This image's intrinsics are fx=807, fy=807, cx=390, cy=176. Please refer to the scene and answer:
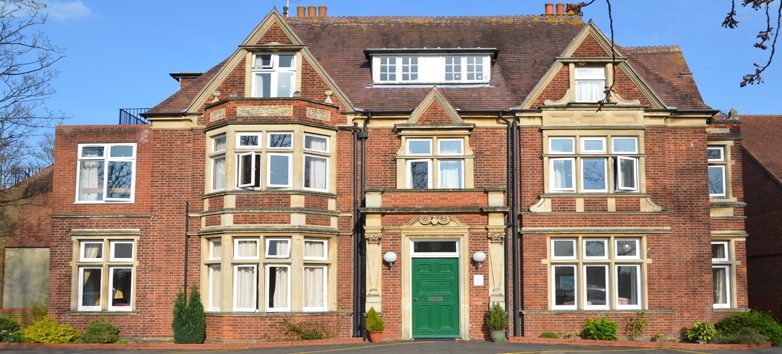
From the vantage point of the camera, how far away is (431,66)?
22969 millimetres

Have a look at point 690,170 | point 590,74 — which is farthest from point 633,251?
point 590,74

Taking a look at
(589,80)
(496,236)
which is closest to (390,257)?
(496,236)

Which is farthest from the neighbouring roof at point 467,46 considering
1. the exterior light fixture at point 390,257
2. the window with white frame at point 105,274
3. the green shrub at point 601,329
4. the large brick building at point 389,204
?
the green shrub at point 601,329

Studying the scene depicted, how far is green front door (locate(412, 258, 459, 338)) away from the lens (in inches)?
787

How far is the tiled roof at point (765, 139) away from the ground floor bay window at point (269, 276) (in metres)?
16.2

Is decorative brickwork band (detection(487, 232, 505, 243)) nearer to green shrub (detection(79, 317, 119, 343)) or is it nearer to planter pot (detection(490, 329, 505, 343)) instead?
planter pot (detection(490, 329, 505, 343))

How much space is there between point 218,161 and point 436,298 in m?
6.67

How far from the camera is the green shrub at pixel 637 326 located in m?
20.1

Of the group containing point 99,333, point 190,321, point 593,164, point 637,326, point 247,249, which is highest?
point 593,164

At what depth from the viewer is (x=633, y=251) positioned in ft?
68.2

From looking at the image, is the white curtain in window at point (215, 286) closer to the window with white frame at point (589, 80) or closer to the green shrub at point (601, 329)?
the green shrub at point (601, 329)

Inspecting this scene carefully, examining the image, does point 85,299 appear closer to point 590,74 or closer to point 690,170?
point 590,74

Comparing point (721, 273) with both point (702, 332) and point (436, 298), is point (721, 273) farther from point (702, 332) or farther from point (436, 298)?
point (436, 298)

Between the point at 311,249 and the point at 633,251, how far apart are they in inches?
326
